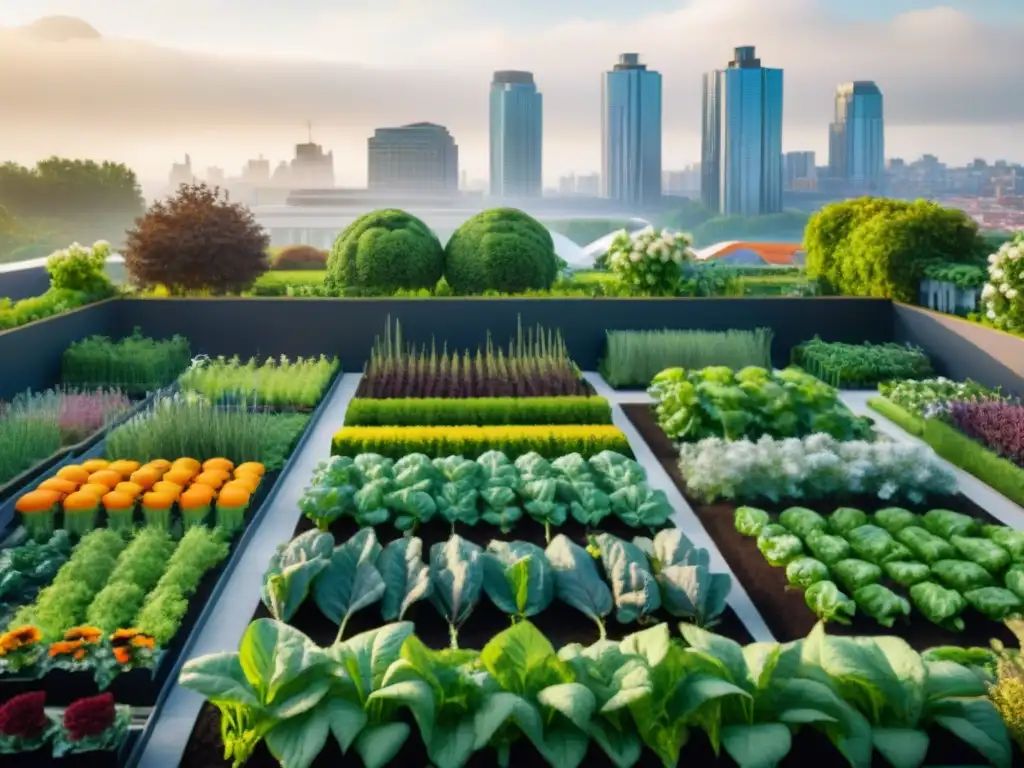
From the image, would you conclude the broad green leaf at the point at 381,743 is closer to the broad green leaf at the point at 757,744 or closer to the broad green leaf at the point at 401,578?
the broad green leaf at the point at 757,744

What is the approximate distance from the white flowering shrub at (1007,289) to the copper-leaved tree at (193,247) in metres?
7.87

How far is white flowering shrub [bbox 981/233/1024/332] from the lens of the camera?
27.9 ft

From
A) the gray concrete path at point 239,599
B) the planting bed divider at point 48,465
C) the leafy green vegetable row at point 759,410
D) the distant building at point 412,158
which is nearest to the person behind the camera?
the gray concrete path at point 239,599

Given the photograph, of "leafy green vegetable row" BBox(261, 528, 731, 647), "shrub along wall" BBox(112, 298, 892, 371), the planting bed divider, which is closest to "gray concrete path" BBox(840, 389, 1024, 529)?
"leafy green vegetable row" BBox(261, 528, 731, 647)

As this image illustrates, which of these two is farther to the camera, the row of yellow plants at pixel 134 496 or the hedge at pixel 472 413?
the hedge at pixel 472 413

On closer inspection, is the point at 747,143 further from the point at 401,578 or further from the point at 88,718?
the point at 88,718

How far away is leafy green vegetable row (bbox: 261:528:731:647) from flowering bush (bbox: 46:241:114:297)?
7.31 metres

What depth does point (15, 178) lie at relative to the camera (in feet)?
143

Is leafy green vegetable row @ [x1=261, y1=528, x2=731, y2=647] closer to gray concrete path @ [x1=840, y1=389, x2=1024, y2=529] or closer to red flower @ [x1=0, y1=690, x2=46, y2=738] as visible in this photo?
red flower @ [x1=0, y1=690, x2=46, y2=738]

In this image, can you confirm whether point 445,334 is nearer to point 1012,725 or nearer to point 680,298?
point 680,298

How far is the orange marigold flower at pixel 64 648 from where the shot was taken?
366 centimetres

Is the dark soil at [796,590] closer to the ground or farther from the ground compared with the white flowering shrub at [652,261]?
closer to the ground

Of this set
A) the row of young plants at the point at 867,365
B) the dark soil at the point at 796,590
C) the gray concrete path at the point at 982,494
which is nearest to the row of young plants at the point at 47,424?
the dark soil at the point at 796,590

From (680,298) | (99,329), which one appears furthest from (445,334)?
(99,329)
